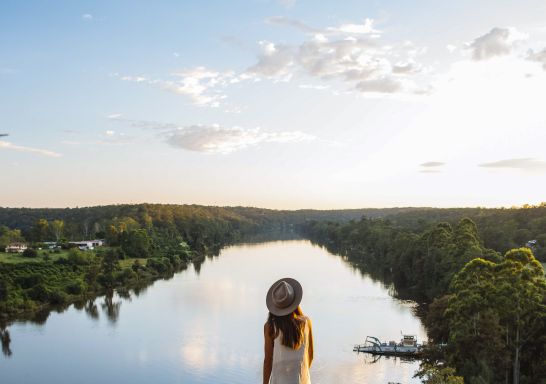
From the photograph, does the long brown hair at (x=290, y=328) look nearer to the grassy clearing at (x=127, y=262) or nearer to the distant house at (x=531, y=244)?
the distant house at (x=531, y=244)

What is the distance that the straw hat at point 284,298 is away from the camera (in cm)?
385

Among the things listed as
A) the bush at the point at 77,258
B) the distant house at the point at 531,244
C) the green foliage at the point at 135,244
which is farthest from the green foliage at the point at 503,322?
the green foliage at the point at 135,244

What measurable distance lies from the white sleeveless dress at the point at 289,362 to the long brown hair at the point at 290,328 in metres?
0.03

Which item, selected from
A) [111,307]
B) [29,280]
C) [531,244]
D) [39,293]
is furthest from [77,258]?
[531,244]

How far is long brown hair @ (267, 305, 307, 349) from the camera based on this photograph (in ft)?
12.9

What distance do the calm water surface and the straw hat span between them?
83.4ft

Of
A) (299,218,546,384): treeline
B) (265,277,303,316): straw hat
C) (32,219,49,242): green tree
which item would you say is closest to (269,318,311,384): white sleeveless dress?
(265,277,303,316): straw hat

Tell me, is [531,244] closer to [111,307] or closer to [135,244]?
[111,307]

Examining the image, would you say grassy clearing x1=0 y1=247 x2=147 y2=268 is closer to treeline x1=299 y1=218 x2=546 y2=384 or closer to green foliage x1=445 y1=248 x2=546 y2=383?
treeline x1=299 y1=218 x2=546 y2=384

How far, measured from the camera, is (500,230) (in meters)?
57.9

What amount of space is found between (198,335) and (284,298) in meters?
35.4

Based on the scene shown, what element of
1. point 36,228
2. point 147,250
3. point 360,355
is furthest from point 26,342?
point 36,228

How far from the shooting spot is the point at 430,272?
4847 centimetres

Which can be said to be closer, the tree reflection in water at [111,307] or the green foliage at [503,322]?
the green foliage at [503,322]
